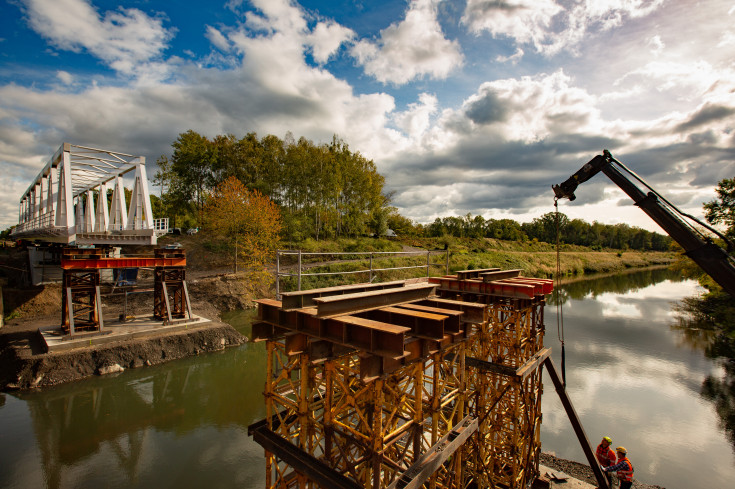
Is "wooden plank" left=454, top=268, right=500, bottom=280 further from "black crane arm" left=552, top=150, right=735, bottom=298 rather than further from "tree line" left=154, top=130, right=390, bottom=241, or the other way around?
"tree line" left=154, top=130, right=390, bottom=241

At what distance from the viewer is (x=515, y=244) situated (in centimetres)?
6756

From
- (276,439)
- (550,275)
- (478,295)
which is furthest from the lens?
(550,275)

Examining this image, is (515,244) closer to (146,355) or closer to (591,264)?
(591,264)

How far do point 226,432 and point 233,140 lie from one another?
129 feet

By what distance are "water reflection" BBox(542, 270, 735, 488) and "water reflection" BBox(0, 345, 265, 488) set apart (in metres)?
11.4

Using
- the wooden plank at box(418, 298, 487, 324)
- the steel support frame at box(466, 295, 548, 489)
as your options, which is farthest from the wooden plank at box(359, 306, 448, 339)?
the steel support frame at box(466, 295, 548, 489)

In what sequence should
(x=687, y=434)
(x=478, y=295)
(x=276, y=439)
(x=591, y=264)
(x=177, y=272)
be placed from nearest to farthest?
(x=276, y=439), (x=478, y=295), (x=687, y=434), (x=177, y=272), (x=591, y=264)

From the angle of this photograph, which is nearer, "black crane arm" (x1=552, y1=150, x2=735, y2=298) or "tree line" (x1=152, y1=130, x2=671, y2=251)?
"black crane arm" (x1=552, y1=150, x2=735, y2=298)

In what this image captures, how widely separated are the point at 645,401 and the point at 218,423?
18.4 metres

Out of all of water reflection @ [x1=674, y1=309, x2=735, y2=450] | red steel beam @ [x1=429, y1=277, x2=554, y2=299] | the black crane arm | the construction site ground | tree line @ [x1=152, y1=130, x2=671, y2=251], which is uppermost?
tree line @ [x1=152, y1=130, x2=671, y2=251]

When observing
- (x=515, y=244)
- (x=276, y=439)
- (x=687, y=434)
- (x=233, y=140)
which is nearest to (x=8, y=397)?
(x=276, y=439)

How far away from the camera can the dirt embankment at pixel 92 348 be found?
13766 millimetres

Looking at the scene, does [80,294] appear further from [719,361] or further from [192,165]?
[719,361]

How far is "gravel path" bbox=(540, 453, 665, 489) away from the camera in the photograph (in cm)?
945
